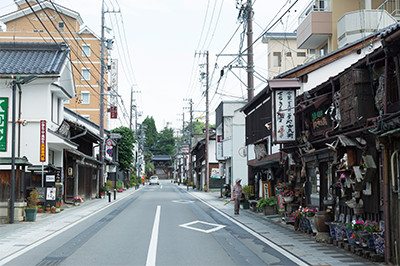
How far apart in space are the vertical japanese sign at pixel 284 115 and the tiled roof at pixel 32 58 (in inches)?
527

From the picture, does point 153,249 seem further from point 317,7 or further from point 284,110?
point 317,7

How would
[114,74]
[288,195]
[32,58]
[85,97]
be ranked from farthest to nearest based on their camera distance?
[85,97], [114,74], [32,58], [288,195]

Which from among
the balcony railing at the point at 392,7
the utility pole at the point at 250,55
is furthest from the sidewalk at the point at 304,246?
the balcony railing at the point at 392,7

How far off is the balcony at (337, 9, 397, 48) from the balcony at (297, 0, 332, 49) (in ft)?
7.53

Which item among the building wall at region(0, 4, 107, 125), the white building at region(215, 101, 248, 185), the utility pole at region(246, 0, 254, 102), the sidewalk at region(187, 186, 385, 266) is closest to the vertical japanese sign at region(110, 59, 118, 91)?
the building wall at region(0, 4, 107, 125)

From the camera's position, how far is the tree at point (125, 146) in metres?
60.2

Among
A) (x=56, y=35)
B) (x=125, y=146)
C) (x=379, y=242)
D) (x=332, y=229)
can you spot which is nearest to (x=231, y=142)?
(x=125, y=146)

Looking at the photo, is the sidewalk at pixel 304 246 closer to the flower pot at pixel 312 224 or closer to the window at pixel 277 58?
the flower pot at pixel 312 224

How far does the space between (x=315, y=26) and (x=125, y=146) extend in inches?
1451

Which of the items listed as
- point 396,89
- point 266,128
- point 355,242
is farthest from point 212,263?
point 266,128

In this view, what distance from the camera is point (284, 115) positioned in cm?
1834

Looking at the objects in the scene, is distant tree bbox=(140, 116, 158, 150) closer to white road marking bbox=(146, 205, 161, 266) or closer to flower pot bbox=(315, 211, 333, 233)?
white road marking bbox=(146, 205, 161, 266)

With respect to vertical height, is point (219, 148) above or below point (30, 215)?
above

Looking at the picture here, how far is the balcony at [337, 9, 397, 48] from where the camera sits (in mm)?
24984
